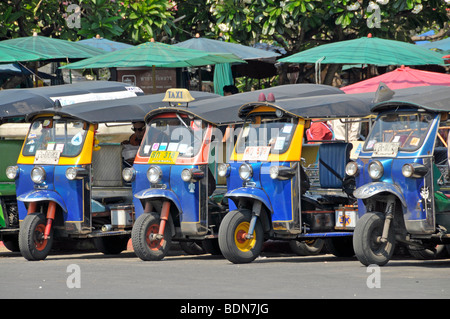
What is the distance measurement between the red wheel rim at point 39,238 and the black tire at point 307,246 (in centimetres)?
330

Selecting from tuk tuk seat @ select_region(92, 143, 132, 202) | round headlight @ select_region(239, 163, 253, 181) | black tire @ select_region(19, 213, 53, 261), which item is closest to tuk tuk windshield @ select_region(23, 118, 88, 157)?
tuk tuk seat @ select_region(92, 143, 132, 202)

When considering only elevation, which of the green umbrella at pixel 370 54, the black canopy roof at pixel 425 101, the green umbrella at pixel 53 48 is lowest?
the black canopy roof at pixel 425 101

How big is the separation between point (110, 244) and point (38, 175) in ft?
6.22

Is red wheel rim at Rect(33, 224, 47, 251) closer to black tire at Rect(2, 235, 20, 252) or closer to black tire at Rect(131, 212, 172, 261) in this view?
black tire at Rect(131, 212, 172, 261)

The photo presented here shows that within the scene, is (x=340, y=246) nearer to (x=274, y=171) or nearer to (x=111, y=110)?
(x=274, y=171)

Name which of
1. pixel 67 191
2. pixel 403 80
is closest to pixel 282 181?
pixel 67 191

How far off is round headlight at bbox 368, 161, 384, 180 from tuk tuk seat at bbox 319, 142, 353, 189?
1.55 metres

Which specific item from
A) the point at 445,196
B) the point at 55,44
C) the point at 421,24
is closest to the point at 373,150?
the point at 445,196

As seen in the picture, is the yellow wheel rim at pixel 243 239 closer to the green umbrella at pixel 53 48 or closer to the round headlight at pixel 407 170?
the round headlight at pixel 407 170

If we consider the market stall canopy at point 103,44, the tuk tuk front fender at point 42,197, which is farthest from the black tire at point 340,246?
the market stall canopy at point 103,44

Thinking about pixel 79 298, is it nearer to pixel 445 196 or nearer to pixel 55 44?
pixel 445 196

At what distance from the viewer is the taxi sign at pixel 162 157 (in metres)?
12.9

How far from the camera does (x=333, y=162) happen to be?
1299 centimetres

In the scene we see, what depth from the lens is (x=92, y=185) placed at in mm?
14250
